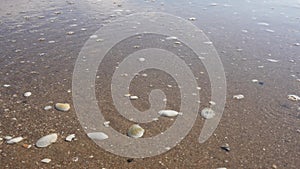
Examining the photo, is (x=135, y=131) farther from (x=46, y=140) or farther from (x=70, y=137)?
(x=46, y=140)

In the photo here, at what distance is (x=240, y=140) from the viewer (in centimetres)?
335

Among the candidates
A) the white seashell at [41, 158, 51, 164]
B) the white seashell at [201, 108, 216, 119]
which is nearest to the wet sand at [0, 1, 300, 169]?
the white seashell at [41, 158, 51, 164]

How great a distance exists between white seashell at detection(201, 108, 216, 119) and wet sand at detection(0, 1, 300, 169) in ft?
0.46

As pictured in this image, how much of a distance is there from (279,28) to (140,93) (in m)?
5.37

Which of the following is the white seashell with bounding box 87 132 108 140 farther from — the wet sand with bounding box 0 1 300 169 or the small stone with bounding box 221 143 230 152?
the small stone with bounding box 221 143 230 152

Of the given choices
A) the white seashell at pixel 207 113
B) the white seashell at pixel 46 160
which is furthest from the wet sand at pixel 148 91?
the white seashell at pixel 207 113

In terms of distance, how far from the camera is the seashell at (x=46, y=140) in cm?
308

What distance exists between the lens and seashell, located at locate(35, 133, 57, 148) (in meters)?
3.08

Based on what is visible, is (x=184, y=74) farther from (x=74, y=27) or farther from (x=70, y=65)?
(x=74, y=27)

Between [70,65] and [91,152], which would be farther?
[70,65]

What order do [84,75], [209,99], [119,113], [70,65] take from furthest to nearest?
[70,65]
[84,75]
[209,99]
[119,113]

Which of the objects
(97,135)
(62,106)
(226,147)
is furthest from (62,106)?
(226,147)

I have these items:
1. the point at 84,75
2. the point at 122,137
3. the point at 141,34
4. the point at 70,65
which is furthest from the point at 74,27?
the point at 122,137

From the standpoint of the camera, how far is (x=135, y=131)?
11.1 ft
